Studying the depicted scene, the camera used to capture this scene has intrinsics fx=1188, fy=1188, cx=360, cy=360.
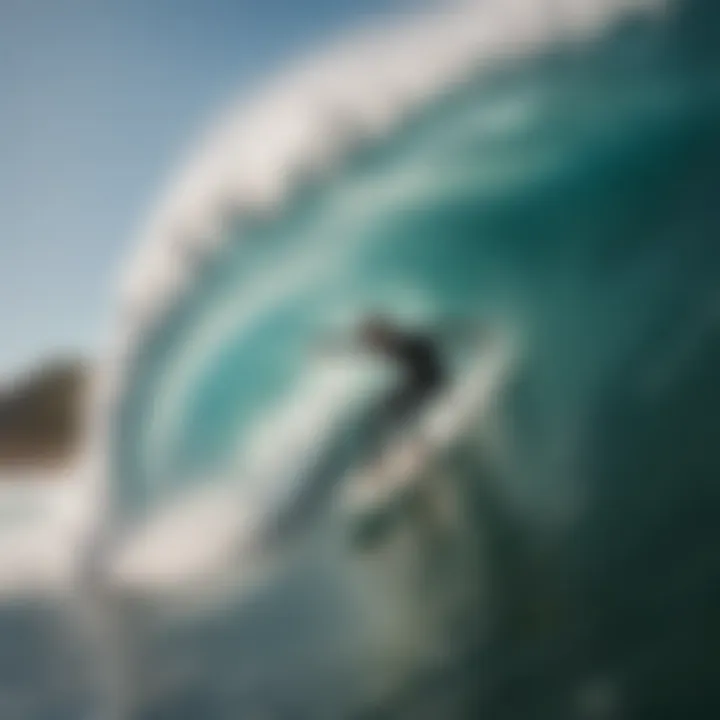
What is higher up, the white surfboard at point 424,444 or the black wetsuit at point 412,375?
the black wetsuit at point 412,375

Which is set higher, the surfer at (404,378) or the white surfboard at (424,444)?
the surfer at (404,378)

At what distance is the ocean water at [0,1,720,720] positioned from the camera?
91 cm

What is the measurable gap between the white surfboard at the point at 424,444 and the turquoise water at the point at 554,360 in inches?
0.9

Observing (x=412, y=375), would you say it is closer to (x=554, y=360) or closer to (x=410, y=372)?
(x=410, y=372)

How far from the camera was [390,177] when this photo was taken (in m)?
0.99

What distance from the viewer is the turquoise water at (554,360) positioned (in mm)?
910

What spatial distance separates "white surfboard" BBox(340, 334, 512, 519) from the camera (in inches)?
37.5

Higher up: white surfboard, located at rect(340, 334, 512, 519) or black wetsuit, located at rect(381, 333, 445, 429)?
black wetsuit, located at rect(381, 333, 445, 429)

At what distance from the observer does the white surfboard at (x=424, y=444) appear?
954 millimetres

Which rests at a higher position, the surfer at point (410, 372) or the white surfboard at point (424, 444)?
the surfer at point (410, 372)

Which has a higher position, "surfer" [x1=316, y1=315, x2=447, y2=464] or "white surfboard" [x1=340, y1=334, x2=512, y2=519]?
"surfer" [x1=316, y1=315, x2=447, y2=464]

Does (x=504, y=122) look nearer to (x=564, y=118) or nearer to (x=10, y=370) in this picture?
(x=564, y=118)

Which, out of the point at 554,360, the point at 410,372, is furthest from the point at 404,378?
the point at 554,360

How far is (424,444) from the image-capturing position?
3.16 feet
